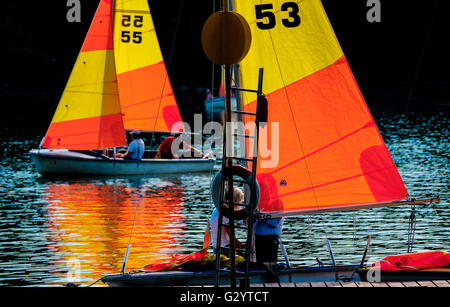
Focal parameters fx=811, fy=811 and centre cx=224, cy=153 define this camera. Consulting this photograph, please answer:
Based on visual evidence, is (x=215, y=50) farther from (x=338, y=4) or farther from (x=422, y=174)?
(x=338, y=4)

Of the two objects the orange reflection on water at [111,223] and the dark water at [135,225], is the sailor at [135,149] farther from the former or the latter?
the orange reflection on water at [111,223]

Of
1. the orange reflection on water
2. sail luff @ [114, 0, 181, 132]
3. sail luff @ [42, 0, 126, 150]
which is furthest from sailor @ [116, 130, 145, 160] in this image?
sail luff @ [114, 0, 181, 132]

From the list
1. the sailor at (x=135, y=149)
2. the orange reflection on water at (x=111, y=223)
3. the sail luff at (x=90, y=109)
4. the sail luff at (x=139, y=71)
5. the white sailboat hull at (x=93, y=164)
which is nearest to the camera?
the orange reflection on water at (x=111, y=223)

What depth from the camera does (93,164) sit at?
88.4 feet

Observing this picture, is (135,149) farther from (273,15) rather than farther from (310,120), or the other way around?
(273,15)

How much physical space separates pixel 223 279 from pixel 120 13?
790 inches

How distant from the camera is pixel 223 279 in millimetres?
10078

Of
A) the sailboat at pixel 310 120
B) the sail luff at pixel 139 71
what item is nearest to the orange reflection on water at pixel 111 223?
the sail luff at pixel 139 71

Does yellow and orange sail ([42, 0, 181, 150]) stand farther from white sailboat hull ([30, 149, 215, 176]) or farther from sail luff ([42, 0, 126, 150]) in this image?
white sailboat hull ([30, 149, 215, 176])

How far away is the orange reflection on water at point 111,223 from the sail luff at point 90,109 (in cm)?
156

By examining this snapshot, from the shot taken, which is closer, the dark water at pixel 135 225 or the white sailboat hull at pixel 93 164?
the dark water at pixel 135 225

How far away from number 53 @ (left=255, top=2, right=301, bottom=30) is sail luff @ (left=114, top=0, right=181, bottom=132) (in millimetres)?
17091

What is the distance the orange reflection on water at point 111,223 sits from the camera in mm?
15180

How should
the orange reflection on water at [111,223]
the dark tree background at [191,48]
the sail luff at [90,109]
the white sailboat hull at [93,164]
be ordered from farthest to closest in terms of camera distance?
the dark tree background at [191,48] → the white sailboat hull at [93,164] → the sail luff at [90,109] → the orange reflection on water at [111,223]
